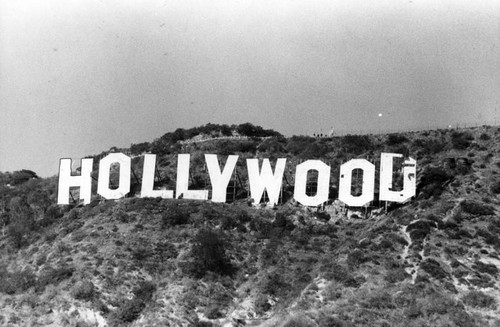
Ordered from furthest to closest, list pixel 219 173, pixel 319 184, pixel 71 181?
pixel 71 181
pixel 219 173
pixel 319 184

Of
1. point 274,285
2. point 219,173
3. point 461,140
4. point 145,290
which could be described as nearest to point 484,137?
point 461,140

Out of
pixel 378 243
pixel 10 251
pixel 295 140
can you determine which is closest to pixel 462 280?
pixel 378 243

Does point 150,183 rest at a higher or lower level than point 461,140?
lower

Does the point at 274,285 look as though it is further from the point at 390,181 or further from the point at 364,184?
the point at 390,181

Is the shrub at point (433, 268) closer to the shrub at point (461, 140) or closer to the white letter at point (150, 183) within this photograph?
the shrub at point (461, 140)

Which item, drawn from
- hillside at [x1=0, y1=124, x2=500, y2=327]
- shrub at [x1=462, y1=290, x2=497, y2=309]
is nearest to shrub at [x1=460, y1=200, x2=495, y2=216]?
hillside at [x1=0, y1=124, x2=500, y2=327]

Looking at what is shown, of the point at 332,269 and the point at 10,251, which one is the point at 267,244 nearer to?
the point at 332,269
